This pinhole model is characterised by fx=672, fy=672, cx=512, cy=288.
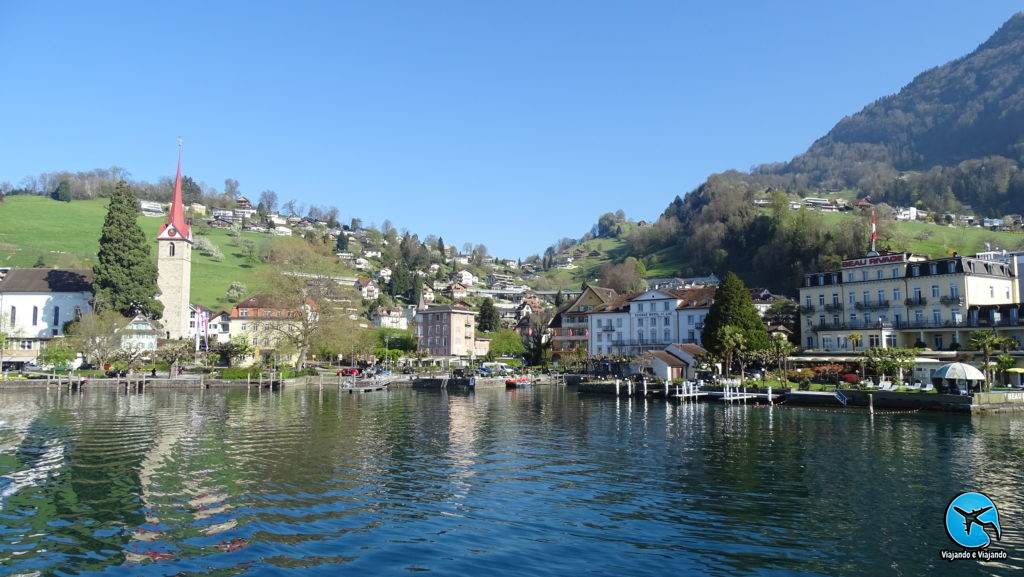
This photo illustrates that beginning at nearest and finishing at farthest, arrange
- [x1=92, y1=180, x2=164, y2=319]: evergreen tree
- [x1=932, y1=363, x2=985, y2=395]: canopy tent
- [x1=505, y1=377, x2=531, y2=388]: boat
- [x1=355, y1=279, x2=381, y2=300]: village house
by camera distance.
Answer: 1. [x1=932, y1=363, x2=985, y2=395]: canopy tent
2. [x1=505, y1=377, x2=531, y2=388]: boat
3. [x1=92, y1=180, x2=164, y2=319]: evergreen tree
4. [x1=355, y1=279, x2=381, y2=300]: village house

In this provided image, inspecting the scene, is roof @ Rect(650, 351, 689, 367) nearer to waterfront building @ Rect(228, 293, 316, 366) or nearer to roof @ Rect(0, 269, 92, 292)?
waterfront building @ Rect(228, 293, 316, 366)

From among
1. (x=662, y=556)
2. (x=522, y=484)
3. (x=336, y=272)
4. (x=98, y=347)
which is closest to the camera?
(x=662, y=556)

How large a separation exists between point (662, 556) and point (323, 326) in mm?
66201

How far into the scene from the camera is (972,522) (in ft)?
48.4

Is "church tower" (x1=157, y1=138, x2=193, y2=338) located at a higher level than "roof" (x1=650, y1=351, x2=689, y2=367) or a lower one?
higher

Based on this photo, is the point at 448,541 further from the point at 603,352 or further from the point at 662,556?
the point at 603,352

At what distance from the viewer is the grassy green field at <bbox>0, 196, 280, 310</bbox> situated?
124 m

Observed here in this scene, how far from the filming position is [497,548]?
1508cm

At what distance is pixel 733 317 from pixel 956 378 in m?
23.4

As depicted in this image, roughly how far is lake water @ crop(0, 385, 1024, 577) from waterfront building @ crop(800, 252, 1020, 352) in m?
26.7

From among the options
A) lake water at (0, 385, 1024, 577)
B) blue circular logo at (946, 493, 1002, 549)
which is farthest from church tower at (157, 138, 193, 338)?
blue circular logo at (946, 493, 1002, 549)

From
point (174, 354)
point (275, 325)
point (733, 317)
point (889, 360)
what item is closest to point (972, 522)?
point (889, 360)

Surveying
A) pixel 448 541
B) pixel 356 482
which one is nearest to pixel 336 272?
pixel 356 482

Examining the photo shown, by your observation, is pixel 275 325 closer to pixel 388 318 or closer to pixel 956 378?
pixel 388 318
